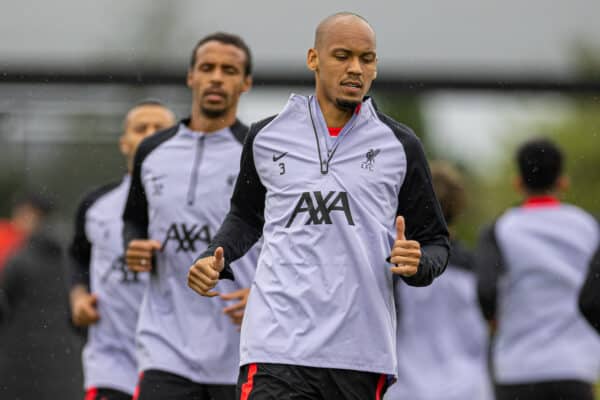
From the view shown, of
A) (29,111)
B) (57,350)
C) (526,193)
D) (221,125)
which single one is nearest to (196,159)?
(221,125)

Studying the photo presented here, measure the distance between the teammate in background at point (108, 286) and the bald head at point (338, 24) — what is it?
2.70m

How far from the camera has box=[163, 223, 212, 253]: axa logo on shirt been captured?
22.9ft

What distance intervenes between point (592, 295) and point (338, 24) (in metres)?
1.84

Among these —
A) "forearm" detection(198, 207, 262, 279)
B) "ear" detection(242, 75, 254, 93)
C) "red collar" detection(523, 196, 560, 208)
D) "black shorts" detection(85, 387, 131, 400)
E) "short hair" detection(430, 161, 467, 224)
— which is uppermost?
"ear" detection(242, 75, 254, 93)

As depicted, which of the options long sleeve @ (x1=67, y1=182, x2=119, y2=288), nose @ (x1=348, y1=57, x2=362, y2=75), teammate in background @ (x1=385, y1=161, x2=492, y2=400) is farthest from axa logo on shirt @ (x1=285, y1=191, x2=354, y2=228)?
teammate in background @ (x1=385, y1=161, x2=492, y2=400)

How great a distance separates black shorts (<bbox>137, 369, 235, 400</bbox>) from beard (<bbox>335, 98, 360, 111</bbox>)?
1.73 metres

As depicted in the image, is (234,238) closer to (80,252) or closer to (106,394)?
(106,394)

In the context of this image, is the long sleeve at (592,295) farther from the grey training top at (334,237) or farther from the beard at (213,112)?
the beard at (213,112)

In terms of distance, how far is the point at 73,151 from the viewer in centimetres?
1811

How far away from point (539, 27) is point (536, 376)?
14.9 metres

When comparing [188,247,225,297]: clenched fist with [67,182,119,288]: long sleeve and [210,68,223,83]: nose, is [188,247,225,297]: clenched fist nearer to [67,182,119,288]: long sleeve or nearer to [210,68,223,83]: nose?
[210,68,223,83]: nose

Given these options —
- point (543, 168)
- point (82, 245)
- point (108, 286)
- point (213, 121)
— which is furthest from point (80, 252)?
point (543, 168)

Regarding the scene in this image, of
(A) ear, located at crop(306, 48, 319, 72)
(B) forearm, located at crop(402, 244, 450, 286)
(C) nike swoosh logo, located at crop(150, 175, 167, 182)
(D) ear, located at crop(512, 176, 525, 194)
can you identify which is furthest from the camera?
(D) ear, located at crop(512, 176, 525, 194)

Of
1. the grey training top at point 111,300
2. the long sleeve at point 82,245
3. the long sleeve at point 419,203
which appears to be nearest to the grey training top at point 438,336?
the long sleeve at point 82,245
